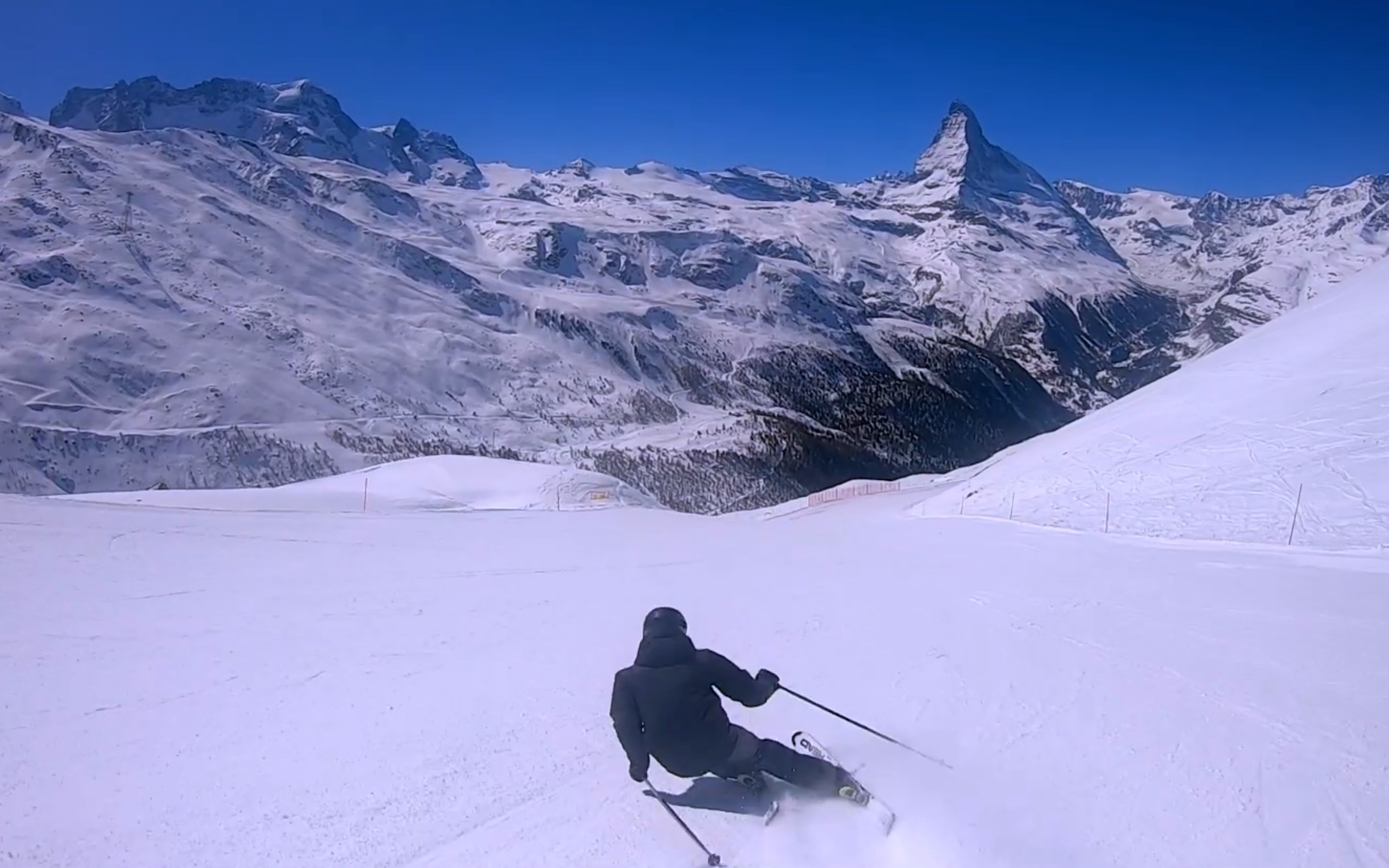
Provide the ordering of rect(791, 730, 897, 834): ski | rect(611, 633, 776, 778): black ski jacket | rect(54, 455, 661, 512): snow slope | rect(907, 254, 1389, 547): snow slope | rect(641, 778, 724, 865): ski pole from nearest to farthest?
rect(641, 778, 724, 865): ski pole → rect(791, 730, 897, 834): ski → rect(611, 633, 776, 778): black ski jacket → rect(907, 254, 1389, 547): snow slope → rect(54, 455, 661, 512): snow slope

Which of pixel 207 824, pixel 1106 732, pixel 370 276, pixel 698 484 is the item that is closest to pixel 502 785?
pixel 207 824

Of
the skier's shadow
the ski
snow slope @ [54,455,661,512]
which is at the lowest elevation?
snow slope @ [54,455,661,512]

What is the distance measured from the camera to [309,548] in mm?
19578

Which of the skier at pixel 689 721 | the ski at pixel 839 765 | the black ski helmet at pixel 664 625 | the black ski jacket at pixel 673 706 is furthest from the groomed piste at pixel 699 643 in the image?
the black ski helmet at pixel 664 625

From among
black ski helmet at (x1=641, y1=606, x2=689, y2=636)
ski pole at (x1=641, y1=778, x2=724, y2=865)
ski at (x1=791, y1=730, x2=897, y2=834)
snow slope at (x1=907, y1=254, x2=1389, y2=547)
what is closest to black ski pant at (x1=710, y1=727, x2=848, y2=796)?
ski at (x1=791, y1=730, x2=897, y2=834)

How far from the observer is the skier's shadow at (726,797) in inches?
259

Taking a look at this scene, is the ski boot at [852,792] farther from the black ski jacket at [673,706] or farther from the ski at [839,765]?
the black ski jacket at [673,706]

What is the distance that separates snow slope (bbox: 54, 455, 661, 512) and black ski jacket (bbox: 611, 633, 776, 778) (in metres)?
26.0

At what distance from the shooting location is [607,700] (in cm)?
945

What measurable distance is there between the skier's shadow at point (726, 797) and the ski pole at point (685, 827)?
0.04 meters

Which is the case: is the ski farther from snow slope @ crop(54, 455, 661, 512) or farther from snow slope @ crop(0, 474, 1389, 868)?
snow slope @ crop(54, 455, 661, 512)

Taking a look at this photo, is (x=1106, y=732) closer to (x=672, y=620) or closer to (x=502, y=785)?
(x=672, y=620)

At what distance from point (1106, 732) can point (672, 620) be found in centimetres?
437

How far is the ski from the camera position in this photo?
616 cm
